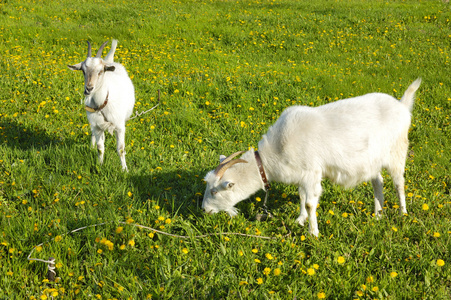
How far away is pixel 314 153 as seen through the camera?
11.0ft

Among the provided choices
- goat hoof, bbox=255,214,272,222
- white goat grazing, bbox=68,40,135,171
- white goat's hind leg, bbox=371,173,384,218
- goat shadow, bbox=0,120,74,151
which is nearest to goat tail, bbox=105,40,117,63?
white goat grazing, bbox=68,40,135,171

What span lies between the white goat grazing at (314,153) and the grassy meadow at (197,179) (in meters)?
0.28

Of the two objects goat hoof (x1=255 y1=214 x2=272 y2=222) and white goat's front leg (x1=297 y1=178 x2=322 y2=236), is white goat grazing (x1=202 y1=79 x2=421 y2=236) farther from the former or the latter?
goat hoof (x1=255 y1=214 x2=272 y2=222)

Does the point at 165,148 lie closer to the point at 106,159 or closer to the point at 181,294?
the point at 106,159

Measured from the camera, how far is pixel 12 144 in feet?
15.7

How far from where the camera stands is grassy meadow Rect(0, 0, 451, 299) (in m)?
2.69

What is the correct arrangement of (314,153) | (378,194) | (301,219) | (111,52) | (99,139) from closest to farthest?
1. (314,153)
2. (301,219)
3. (378,194)
4. (99,139)
5. (111,52)

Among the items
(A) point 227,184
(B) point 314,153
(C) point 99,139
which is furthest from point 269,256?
(C) point 99,139

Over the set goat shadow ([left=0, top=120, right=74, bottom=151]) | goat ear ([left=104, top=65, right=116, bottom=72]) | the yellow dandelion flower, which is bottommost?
goat shadow ([left=0, top=120, right=74, bottom=151])

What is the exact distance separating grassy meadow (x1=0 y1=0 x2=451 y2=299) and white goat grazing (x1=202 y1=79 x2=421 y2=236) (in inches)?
11.2

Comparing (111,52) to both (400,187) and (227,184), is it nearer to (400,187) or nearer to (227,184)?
(227,184)

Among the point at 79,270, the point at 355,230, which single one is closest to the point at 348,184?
the point at 355,230

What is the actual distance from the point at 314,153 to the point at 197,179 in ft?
4.98

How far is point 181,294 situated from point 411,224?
2356 millimetres
